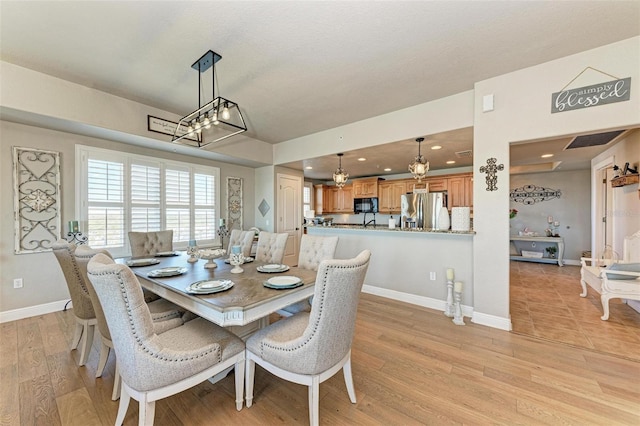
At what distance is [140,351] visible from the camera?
48.2 inches

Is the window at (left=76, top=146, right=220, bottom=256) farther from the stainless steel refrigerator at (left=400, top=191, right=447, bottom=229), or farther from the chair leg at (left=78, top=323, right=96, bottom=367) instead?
the stainless steel refrigerator at (left=400, top=191, right=447, bottom=229)

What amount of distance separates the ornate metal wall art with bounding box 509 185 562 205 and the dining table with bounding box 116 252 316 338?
7.08 m

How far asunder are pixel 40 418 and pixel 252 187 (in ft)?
14.8

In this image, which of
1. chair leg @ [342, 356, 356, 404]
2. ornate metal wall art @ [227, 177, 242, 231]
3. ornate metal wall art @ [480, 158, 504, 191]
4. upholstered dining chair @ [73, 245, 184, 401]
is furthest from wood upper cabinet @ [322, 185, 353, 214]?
chair leg @ [342, 356, 356, 404]

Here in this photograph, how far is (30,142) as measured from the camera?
3.05 m

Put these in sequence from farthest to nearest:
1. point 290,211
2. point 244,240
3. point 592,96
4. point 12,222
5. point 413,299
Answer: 1. point 290,211
2. point 413,299
3. point 244,240
4. point 12,222
5. point 592,96

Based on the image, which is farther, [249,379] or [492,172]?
[492,172]

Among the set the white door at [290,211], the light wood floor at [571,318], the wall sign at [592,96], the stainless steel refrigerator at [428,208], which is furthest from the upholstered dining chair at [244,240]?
the wall sign at [592,96]

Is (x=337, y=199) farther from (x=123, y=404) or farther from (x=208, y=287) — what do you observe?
(x=123, y=404)

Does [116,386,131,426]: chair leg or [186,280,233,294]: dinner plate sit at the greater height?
[186,280,233,294]: dinner plate

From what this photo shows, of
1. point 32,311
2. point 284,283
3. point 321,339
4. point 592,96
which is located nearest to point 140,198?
point 32,311

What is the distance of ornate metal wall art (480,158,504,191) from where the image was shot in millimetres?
2736

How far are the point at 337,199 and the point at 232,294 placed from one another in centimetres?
674

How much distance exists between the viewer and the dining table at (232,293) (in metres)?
1.42
